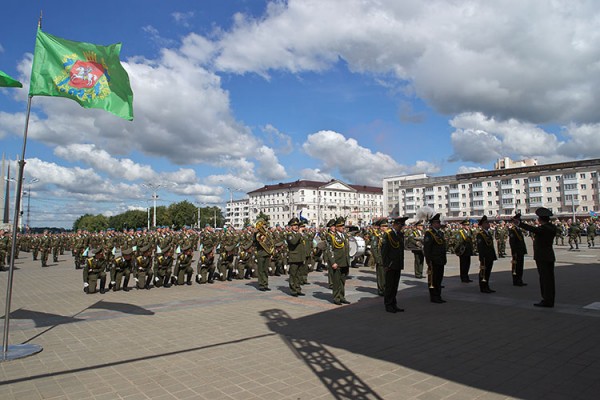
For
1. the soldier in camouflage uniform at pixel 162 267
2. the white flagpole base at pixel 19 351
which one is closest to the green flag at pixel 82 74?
the white flagpole base at pixel 19 351

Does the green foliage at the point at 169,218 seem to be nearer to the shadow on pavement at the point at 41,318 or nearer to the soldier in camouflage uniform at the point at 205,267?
the soldier in camouflage uniform at the point at 205,267

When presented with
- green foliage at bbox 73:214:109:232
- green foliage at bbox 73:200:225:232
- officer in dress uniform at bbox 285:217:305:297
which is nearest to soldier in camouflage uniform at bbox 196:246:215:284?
officer in dress uniform at bbox 285:217:305:297

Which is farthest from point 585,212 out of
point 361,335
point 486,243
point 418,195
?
point 361,335

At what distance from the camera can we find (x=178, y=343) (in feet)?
20.1

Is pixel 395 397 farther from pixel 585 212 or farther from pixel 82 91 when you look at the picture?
pixel 585 212

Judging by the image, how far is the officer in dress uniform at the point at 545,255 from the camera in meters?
8.07

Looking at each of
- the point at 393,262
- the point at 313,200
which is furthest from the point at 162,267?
the point at 313,200

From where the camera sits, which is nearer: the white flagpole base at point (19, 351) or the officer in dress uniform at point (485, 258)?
the white flagpole base at point (19, 351)

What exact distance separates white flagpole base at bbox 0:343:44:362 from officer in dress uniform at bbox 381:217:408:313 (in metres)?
6.17

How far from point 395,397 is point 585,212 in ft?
313

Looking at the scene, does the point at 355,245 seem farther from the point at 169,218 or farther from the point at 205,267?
the point at 169,218

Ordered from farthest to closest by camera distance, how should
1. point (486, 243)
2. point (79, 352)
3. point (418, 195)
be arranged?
1. point (418, 195)
2. point (486, 243)
3. point (79, 352)

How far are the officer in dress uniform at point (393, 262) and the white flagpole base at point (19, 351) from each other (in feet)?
20.2

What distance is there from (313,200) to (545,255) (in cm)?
12478
